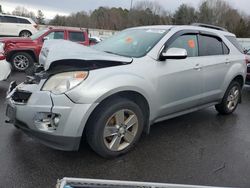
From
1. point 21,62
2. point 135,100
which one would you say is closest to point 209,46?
point 135,100

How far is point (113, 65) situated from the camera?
333 cm

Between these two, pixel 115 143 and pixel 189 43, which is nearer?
pixel 115 143

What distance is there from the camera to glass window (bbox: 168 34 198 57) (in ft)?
13.6

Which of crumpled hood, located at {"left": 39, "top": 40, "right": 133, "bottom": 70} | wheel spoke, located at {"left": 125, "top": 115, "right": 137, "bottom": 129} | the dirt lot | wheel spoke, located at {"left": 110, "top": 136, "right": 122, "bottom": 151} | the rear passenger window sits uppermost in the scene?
the rear passenger window

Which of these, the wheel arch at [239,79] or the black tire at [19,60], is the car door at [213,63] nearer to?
the wheel arch at [239,79]

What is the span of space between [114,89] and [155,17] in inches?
2559

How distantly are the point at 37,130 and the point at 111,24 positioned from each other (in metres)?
61.1

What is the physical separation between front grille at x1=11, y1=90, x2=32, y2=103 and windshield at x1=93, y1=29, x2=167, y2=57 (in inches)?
54.8

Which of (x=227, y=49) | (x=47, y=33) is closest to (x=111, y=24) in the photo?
(x=47, y=33)

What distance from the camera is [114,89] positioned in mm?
3199

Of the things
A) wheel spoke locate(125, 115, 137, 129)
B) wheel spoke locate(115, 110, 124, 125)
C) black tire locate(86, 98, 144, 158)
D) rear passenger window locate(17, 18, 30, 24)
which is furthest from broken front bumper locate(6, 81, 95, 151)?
rear passenger window locate(17, 18, 30, 24)

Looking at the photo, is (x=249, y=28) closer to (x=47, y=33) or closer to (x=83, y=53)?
(x=47, y=33)

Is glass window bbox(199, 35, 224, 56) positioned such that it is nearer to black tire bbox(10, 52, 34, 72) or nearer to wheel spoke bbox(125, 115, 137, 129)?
wheel spoke bbox(125, 115, 137, 129)

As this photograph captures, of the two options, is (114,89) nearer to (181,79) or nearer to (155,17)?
(181,79)
